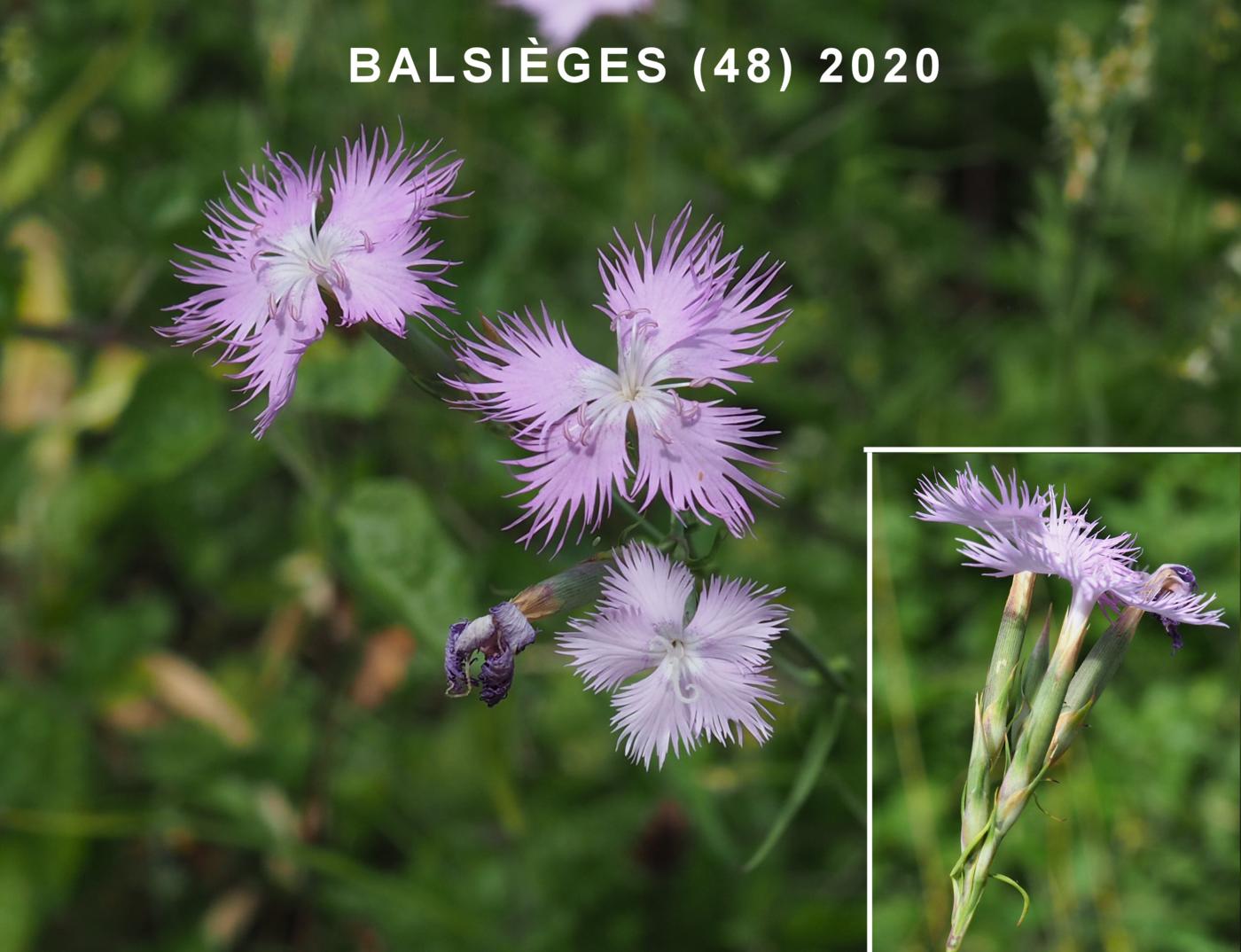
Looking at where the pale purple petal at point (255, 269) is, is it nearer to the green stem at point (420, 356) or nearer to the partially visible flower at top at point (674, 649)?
the green stem at point (420, 356)

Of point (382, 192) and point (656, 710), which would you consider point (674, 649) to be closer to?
point (656, 710)

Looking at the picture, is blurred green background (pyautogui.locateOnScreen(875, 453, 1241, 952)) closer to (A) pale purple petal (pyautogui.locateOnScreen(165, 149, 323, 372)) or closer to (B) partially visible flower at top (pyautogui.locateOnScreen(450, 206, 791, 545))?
(B) partially visible flower at top (pyautogui.locateOnScreen(450, 206, 791, 545))

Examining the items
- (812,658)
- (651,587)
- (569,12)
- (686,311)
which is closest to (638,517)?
→ (651,587)

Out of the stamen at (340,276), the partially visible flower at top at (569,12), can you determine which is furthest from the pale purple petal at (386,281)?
the partially visible flower at top at (569,12)

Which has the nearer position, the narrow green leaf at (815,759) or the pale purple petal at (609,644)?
the pale purple petal at (609,644)

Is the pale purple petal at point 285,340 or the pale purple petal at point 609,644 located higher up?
the pale purple petal at point 285,340

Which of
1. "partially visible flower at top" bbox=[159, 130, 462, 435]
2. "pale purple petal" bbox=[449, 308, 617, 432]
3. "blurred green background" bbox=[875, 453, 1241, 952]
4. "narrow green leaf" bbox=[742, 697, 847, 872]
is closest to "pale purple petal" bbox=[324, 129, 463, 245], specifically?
"partially visible flower at top" bbox=[159, 130, 462, 435]

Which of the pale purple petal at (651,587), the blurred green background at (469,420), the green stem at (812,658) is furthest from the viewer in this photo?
the blurred green background at (469,420)
